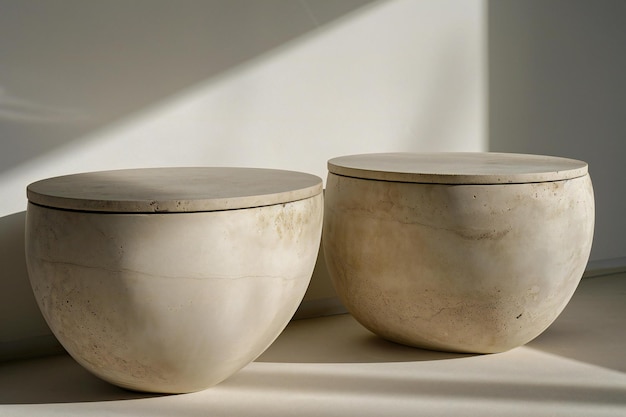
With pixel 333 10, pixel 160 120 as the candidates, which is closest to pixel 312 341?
pixel 160 120

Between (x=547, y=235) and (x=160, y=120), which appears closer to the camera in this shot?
(x=547, y=235)

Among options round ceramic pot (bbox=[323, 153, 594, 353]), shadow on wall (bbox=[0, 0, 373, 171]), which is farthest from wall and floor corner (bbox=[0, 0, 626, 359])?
round ceramic pot (bbox=[323, 153, 594, 353])

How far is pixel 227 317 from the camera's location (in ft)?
5.61

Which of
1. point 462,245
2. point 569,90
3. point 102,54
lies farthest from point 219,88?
point 569,90

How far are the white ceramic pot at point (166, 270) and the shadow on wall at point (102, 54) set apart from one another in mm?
387

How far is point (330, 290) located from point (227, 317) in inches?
36.7

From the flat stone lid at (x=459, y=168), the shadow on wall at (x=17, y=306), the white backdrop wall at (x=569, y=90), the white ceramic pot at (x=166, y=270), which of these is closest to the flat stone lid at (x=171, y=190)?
the white ceramic pot at (x=166, y=270)

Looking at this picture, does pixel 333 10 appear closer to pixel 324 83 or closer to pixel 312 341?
pixel 324 83

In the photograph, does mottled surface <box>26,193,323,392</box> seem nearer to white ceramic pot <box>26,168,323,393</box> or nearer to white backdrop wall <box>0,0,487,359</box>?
white ceramic pot <box>26,168,323,393</box>

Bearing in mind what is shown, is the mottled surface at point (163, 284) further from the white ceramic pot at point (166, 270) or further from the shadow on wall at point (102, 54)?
the shadow on wall at point (102, 54)

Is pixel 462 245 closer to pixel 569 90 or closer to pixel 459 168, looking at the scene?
pixel 459 168

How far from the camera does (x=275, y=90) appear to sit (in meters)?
2.45

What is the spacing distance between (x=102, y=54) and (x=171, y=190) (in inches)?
25.3

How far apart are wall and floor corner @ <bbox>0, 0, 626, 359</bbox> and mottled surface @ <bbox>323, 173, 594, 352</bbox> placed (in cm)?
44
